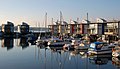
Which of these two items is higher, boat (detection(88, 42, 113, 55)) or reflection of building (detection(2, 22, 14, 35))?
reflection of building (detection(2, 22, 14, 35))

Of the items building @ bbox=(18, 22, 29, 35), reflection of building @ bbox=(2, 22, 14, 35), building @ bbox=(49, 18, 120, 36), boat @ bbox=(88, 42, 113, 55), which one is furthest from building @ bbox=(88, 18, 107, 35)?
reflection of building @ bbox=(2, 22, 14, 35)

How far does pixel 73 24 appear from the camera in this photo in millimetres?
97375

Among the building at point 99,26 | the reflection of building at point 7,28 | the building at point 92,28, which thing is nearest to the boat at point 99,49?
the building at point 92,28

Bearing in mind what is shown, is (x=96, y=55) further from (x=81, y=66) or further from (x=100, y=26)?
(x=100, y=26)

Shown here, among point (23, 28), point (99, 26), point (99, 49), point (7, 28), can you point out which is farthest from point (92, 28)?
point (7, 28)

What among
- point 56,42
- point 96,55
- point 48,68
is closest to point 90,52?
point 96,55

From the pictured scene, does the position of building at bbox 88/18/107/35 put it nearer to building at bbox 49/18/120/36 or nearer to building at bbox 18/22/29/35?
building at bbox 49/18/120/36

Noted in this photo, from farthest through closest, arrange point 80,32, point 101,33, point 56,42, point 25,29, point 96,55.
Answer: point 25,29
point 80,32
point 101,33
point 56,42
point 96,55

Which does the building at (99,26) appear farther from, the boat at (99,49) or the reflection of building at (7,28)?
the reflection of building at (7,28)

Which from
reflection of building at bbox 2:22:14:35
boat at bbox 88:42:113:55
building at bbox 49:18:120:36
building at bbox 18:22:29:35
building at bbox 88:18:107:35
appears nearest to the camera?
boat at bbox 88:42:113:55

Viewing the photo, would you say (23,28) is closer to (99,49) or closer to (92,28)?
(92,28)

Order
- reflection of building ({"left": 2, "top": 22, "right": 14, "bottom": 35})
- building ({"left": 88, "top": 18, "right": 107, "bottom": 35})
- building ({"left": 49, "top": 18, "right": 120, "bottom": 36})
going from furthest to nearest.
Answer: reflection of building ({"left": 2, "top": 22, "right": 14, "bottom": 35}), building ({"left": 88, "top": 18, "right": 107, "bottom": 35}), building ({"left": 49, "top": 18, "right": 120, "bottom": 36})

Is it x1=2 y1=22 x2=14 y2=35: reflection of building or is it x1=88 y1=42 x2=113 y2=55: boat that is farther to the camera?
x1=2 y1=22 x2=14 y2=35: reflection of building

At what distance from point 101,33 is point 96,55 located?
4034 cm
